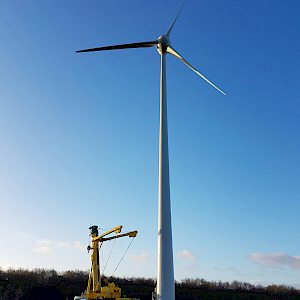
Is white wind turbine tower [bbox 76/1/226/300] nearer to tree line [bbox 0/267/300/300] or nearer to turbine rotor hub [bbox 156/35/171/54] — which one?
turbine rotor hub [bbox 156/35/171/54]

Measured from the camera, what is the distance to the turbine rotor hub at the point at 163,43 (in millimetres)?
28109

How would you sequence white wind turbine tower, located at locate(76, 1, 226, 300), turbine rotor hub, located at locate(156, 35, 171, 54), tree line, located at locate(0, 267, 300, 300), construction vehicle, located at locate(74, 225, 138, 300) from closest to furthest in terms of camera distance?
white wind turbine tower, located at locate(76, 1, 226, 300), turbine rotor hub, located at locate(156, 35, 171, 54), construction vehicle, located at locate(74, 225, 138, 300), tree line, located at locate(0, 267, 300, 300)

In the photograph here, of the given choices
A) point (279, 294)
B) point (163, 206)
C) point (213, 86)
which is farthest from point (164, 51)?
point (279, 294)

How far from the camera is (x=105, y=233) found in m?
40.6

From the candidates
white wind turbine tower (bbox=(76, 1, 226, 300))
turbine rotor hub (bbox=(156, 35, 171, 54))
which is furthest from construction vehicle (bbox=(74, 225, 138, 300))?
turbine rotor hub (bbox=(156, 35, 171, 54))

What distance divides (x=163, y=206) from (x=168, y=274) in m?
4.40

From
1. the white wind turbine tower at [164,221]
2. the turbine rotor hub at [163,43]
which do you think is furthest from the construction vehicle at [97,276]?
the turbine rotor hub at [163,43]

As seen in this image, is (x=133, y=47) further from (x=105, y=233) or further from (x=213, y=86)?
(x=105, y=233)

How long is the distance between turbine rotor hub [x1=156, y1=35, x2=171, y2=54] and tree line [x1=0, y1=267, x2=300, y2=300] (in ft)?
189

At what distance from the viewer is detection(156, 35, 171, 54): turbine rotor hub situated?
28.1 m

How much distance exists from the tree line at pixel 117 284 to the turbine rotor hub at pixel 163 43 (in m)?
57.5

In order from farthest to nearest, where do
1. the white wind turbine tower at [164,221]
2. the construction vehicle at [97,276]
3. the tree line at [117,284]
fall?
the tree line at [117,284]
the construction vehicle at [97,276]
the white wind turbine tower at [164,221]

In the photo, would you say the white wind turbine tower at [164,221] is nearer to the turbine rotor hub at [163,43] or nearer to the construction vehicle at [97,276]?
the turbine rotor hub at [163,43]

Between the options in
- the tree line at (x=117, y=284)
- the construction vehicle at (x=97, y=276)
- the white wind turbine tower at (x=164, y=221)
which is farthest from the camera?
the tree line at (x=117, y=284)
